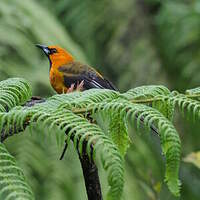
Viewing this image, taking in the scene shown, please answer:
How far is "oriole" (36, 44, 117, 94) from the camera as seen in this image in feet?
7.05

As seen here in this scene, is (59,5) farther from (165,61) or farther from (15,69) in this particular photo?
(15,69)

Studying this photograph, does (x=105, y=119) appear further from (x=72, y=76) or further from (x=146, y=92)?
(x=72, y=76)

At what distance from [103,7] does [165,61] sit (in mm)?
711

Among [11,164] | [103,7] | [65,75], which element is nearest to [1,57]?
[65,75]

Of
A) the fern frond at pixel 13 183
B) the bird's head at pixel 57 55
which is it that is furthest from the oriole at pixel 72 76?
the fern frond at pixel 13 183

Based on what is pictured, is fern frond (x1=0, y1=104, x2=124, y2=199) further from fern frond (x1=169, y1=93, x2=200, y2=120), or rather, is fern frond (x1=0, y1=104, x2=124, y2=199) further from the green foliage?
fern frond (x1=169, y1=93, x2=200, y2=120)

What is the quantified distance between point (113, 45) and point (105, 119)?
3.74 meters

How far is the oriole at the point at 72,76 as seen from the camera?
2.15m

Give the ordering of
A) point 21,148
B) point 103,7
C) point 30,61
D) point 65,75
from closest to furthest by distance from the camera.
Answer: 1. point 65,75
2. point 21,148
3. point 30,61
4. point 103,7

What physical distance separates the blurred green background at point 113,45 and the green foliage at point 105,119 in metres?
1.42

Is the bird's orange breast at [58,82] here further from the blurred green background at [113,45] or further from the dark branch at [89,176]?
the dark branch at [89,176]

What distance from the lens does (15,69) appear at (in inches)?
103

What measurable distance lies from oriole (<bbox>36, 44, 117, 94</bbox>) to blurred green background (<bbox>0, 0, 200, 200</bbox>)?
0.23 meters

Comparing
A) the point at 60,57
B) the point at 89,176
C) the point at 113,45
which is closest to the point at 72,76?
the point at 60,57
